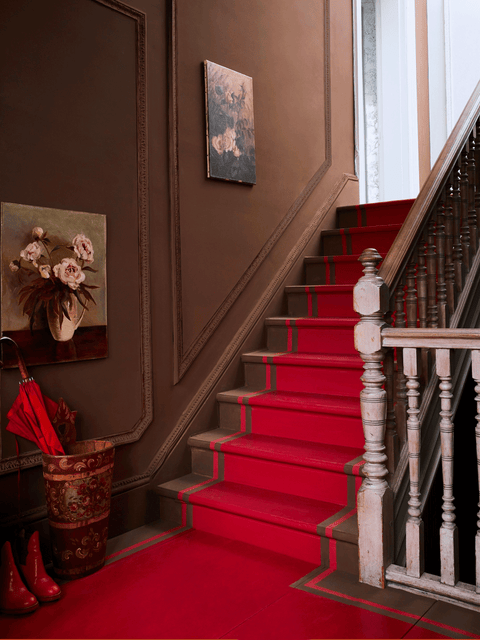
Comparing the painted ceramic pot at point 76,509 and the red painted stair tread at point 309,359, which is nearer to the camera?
the painted ceramic pot at point 76,509

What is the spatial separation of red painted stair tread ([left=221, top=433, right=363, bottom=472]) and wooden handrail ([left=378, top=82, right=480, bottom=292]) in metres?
0.87

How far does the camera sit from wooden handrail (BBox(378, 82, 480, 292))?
2.35 meters

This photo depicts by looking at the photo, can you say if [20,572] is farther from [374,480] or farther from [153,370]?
[374,480]

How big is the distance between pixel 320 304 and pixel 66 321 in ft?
5.72

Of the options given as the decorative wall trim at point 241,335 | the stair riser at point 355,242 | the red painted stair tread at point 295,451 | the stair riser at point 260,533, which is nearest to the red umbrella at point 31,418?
the decorative wall trim at point 241,335

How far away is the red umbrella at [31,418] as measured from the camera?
2312 mm

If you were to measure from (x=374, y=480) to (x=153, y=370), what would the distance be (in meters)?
1.31

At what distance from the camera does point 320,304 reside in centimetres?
377

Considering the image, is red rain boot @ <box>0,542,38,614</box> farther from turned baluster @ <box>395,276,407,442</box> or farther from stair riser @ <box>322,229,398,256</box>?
stair riser @ <box>322,229,398,256</box>

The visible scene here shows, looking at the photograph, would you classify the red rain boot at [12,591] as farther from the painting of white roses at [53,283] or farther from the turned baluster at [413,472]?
the turned baluster at [413,472]

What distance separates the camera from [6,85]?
7.98 feet

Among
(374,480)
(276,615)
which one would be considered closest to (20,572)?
(276,615)

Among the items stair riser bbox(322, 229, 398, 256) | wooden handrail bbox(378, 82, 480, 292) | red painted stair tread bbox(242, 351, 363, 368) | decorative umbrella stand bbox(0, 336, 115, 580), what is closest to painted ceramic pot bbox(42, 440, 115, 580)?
decorative umbrella stand bbox(0, 336, 115, 580)

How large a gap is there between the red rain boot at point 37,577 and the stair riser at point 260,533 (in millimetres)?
804
